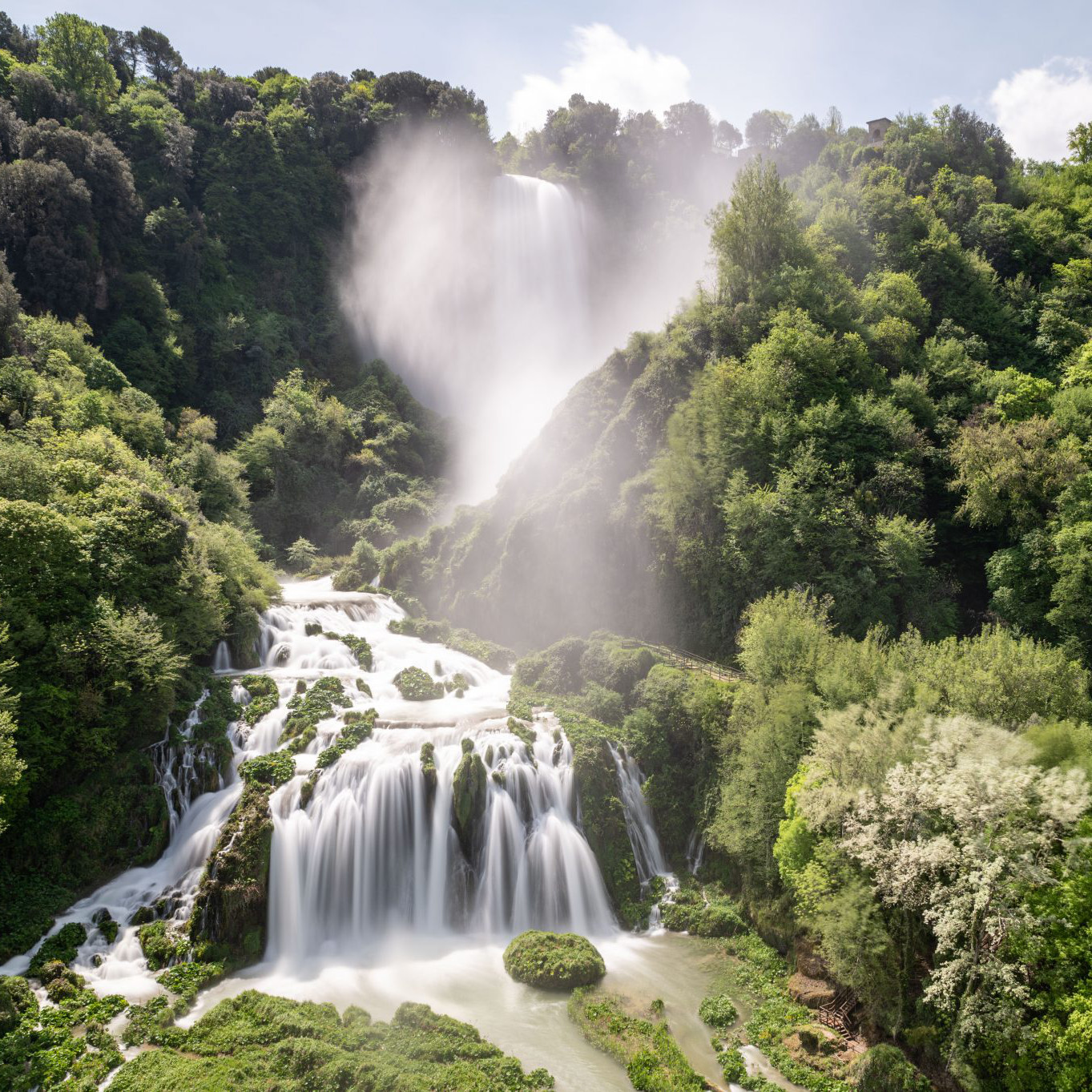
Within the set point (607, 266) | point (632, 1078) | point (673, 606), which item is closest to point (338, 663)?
point (673, 606)

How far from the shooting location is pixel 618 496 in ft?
129

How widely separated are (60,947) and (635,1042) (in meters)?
15.7

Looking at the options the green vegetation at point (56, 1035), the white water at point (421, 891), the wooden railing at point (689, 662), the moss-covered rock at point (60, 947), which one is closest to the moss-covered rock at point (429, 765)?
the white water at point (421, 891)

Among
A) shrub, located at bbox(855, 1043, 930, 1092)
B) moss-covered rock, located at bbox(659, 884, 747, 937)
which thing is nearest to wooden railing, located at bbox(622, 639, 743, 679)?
moss-covered rock, located at bbox(659, 884, 747, 937)

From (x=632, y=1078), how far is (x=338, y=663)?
76.1 feet

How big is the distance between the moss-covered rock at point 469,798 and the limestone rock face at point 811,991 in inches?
417

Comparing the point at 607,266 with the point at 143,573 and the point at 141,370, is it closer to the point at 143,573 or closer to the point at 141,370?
the point at 141,370

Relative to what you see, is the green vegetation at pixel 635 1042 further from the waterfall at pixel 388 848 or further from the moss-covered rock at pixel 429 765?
the moss-covered rock at pixel 429 765

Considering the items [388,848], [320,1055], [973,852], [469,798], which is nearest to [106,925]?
[388,848]

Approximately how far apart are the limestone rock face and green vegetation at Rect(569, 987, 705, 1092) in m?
3.81

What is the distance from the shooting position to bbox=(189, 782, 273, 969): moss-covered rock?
1914cm

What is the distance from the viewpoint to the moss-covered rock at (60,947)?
57.1ft

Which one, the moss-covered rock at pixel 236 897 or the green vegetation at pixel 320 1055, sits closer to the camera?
the green vegetation at pixel 320 1055

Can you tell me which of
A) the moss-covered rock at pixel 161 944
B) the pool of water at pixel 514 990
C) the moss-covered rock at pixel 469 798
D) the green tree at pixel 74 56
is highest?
the green tree at pixel 74 56
